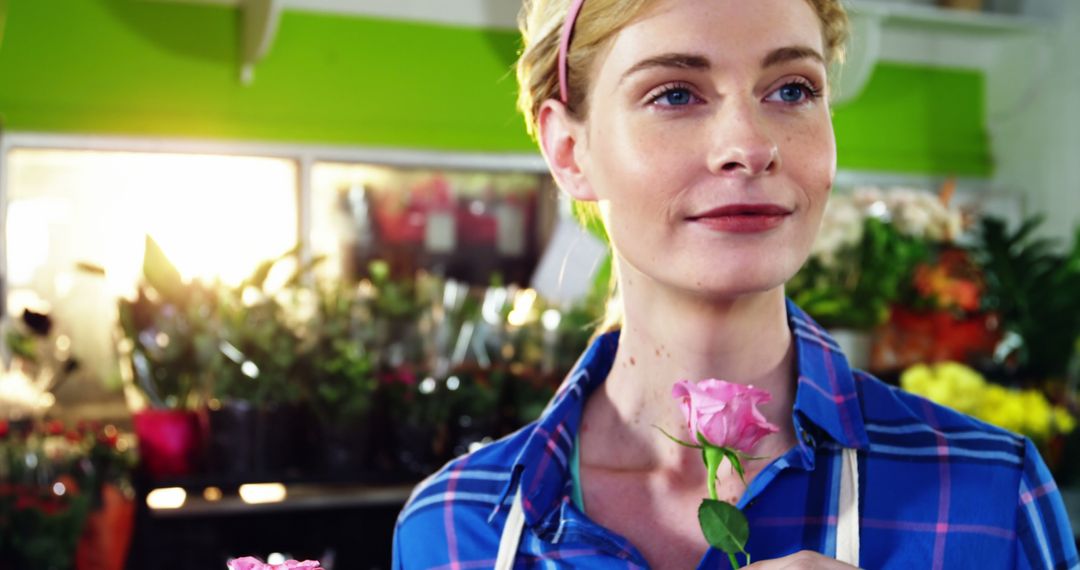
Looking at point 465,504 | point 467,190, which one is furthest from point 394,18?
point 465,504

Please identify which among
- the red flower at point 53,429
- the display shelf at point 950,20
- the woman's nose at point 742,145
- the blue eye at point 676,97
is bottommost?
the red flower at point 53,429

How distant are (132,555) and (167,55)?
241cm

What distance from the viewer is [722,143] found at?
0.86m

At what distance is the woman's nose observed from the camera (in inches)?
33.5

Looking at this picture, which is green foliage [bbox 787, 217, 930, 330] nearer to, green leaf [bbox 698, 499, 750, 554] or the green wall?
green leaf [bbox 698, 499, 750, 554]

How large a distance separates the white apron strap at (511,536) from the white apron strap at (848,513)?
9.4 inches

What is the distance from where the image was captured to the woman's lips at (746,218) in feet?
2.80

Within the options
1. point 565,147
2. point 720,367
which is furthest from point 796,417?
point 565,147

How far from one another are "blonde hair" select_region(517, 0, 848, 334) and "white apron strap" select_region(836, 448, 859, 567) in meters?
0.33

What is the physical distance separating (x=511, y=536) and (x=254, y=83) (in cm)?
367

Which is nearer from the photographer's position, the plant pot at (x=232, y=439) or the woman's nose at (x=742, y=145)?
the woman's nose at (x=742, y=145)

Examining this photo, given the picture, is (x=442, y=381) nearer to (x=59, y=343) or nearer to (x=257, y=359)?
(x=257, y=359)

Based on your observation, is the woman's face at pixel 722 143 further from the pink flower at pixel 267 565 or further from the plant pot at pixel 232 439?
the plant pot at pixel 232 439

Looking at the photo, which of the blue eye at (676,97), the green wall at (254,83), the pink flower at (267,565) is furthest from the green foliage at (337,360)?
the green wall at (254,83)
